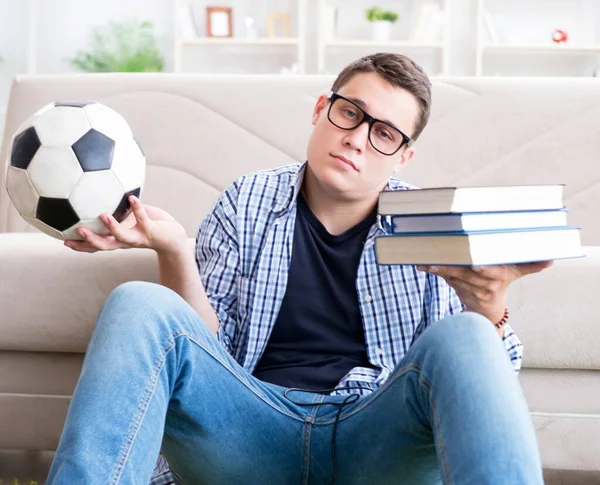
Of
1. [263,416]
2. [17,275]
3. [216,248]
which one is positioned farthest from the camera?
[17,275]

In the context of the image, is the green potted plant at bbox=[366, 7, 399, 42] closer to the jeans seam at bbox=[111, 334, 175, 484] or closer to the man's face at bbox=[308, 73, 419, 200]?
the man's face at bbox=[308, 73, 419, 200]

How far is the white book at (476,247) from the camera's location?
106cm

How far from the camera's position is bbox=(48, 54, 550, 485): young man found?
3.09ft

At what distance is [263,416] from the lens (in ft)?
3.72

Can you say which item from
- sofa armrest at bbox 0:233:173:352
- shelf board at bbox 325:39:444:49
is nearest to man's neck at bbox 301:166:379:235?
sofa armrest at bbox 0:233:173:352

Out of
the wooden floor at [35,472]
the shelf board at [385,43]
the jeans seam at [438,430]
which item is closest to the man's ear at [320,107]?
the jeans seam at [438,430]

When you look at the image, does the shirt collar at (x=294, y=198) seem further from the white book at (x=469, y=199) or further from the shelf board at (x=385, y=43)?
the shelf board at (x=385, y=43)

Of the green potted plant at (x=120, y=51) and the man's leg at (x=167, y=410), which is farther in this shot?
the green potted plant at (x=120, y=51)

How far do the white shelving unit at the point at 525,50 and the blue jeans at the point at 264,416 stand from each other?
4090 millimetres

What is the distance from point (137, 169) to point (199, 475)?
0.45 metres

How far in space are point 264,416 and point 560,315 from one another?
77cm

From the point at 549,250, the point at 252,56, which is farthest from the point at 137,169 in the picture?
the point at 252,56

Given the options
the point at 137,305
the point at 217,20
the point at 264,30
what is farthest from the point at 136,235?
the point at 264,30

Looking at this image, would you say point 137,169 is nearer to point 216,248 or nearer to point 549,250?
point 216,248
